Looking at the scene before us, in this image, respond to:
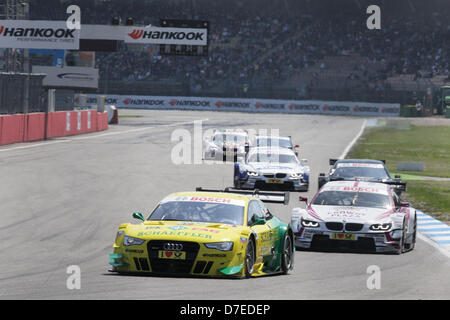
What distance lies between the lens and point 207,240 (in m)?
11.0

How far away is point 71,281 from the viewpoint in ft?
35.7

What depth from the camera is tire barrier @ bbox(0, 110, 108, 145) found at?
36.7 metres

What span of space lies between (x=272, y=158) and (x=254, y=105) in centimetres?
5749

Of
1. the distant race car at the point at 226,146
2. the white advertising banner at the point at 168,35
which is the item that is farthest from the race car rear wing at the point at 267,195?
the white advertising banner at the point at 168,35

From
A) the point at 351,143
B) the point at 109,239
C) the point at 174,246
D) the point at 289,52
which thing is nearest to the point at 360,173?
the point at 109,239

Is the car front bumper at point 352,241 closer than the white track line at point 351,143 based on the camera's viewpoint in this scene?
Yes

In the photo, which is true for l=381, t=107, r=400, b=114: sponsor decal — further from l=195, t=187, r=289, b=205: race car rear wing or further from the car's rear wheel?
the car's rear wheel

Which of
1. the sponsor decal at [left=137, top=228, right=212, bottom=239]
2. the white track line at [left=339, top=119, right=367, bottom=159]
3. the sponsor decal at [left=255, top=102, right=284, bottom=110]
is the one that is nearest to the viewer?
the sponsor decal at [left=137, top=228, right=212, bottom=239]

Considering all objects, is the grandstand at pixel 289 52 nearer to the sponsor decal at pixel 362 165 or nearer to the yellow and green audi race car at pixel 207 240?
the sponsor decal at pixel 362 165

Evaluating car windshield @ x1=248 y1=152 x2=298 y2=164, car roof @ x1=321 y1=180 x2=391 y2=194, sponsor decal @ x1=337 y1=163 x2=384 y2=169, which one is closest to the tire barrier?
car windshield @ x1=248 y1=152 x2=298 y2=164

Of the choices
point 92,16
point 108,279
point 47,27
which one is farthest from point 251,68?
point 108,279

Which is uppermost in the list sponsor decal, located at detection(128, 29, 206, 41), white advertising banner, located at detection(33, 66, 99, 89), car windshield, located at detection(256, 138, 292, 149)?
sponsor decal, located at detection(128, 29, 206, 41)

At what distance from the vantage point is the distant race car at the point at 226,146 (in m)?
34.3

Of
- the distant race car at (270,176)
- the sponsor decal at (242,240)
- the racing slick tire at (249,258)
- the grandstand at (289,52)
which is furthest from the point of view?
the grandstand at (289,52)
